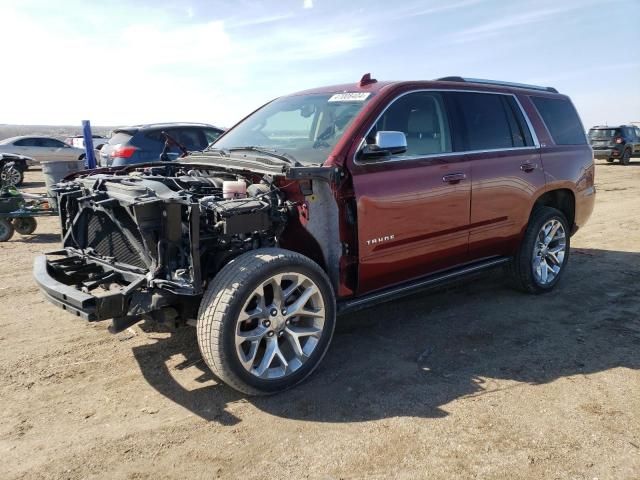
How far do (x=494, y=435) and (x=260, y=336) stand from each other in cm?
148

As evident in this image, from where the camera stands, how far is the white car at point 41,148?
1997cm

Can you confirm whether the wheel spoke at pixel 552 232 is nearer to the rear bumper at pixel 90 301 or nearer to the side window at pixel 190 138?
the rear bumper at pixel 90 301

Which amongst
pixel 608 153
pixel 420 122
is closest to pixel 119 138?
pixel 420 122

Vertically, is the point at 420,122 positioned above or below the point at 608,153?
above

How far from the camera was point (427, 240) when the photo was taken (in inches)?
163

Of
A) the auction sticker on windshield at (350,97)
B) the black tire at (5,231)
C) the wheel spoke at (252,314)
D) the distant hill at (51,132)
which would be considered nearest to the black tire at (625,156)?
the auction sticker on windshield at (350,97)

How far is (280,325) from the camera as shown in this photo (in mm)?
3340

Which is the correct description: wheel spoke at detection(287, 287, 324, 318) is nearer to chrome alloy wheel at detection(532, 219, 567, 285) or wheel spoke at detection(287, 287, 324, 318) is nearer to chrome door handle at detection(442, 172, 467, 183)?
chrome door handle at detection(442, 172, 467, 183)

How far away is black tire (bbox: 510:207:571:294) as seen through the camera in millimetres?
5141

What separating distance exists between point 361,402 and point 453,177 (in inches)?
78.9

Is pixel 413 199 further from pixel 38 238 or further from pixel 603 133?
pixel 603 133

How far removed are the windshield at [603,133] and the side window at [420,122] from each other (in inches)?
856

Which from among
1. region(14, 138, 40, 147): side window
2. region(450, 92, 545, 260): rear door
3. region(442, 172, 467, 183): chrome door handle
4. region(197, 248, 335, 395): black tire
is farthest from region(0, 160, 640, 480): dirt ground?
region(14, 138, 40, 147): side window

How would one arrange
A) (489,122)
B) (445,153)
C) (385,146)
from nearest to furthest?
1. (385,146)
2. (445,153)
3. (489,122)
